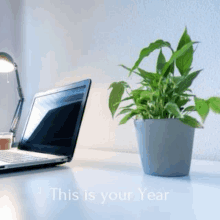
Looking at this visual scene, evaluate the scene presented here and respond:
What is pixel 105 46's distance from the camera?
1.07m

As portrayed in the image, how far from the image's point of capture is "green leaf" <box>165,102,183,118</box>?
1.54 feet

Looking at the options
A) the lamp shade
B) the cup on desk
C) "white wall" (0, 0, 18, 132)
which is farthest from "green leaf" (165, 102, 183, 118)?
"white wall" (0, 0, 18, 132)

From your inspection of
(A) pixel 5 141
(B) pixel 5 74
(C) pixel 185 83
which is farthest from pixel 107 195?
(B) pixel 5 74

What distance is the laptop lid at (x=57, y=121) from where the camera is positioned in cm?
70

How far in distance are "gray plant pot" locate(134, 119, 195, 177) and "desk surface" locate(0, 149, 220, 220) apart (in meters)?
0.02

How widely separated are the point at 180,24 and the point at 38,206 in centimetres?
74

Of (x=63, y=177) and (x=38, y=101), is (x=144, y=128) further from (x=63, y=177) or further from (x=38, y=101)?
(x=38, y=101)

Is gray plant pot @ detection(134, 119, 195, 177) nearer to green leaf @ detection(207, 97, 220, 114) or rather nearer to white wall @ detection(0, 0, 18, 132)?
green leaf @ detection(207, 97, 220, 114)

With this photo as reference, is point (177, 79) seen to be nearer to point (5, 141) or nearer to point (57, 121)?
point (57, 121)

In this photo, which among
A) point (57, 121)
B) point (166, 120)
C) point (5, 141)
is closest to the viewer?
point (166, 120)

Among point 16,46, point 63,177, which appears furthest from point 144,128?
point 16,46

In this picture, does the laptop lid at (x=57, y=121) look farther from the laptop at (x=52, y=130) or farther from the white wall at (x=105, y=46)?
the white wall at (x=105, y=46)

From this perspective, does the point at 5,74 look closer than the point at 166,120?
No

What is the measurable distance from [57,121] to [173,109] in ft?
1.39
